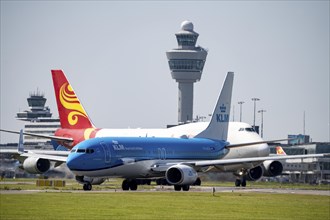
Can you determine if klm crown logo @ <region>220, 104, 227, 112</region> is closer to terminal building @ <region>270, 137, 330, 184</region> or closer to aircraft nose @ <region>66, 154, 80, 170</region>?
aircraft nose @ <region>66, 154, 80, 170</region>

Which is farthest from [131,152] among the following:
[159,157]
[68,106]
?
[68,106]

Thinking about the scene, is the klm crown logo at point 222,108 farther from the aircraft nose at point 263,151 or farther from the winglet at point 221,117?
the aircraft nose at point 263,151

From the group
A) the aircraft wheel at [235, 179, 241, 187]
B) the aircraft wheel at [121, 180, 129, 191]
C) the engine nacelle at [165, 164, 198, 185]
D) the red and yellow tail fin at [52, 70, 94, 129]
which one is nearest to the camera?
the engine nacelle at [165, 164, 198, 185]

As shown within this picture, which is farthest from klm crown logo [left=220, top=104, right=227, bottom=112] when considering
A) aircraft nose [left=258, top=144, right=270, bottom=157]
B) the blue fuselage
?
aircraft nose [left=258, top=144, right=270, bottom=157]

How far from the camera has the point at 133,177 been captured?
2827 inches

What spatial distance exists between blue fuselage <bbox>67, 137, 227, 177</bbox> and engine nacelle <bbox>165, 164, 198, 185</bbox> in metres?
1.99

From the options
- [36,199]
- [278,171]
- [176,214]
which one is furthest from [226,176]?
[176,214]

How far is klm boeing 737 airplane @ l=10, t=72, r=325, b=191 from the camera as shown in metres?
67.2

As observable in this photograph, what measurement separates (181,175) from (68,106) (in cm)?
2251

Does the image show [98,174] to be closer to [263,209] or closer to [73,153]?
[73,153]

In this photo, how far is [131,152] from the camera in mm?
70938

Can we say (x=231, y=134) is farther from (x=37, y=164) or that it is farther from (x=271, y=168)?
(x=37, y=164)

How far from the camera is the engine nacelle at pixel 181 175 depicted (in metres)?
70.3

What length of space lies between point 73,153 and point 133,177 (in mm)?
6716
